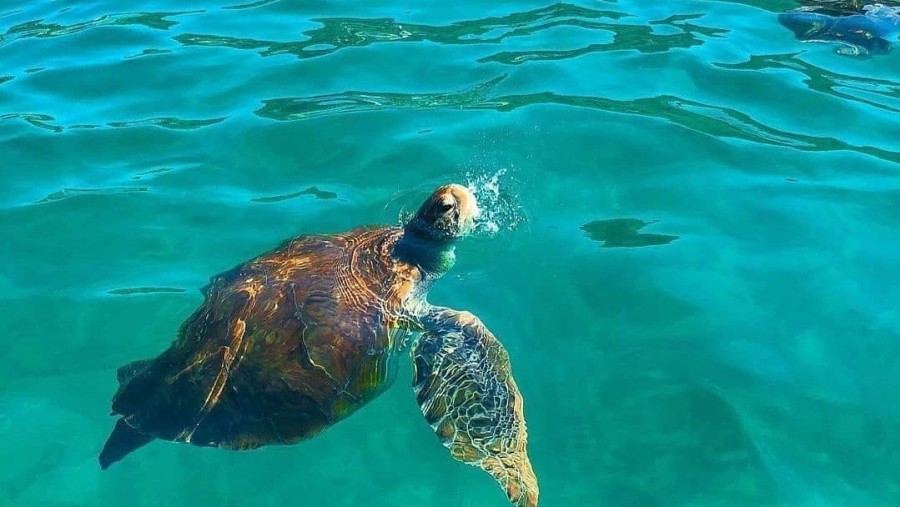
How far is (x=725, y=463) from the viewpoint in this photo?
4.86 m

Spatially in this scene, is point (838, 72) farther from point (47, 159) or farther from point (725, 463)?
point (47, 159)

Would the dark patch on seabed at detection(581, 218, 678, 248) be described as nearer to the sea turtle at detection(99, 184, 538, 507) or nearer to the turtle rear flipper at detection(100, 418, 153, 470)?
the sea turtle at detection(99, 184, 538, 507)

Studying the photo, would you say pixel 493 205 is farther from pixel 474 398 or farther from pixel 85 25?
pixel 85 25

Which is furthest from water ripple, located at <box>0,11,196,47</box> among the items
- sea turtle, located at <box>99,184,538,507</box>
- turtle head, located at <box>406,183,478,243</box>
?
sea turtle, located at <box>99,184,538,507</box>

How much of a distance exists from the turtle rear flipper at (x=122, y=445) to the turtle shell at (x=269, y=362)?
47 millimetres

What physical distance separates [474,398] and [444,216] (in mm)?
1751

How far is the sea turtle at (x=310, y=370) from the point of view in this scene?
4926 millimetres

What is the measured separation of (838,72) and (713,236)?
449 cm

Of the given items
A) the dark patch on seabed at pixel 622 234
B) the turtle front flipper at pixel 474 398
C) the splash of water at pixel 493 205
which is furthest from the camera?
the splash of water at pixel 493 205

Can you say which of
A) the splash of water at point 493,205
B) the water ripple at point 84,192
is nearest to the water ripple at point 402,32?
the water ripple at point 84,192

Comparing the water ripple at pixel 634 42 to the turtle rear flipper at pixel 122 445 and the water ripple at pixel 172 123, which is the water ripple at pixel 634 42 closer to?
the water ripple at pixel 172 123

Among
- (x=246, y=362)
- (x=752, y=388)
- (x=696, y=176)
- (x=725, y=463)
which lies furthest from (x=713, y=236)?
(x=246, y=362)

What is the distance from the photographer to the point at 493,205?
7176 mm

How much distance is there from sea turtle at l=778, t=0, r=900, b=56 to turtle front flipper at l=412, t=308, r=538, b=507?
776cm
